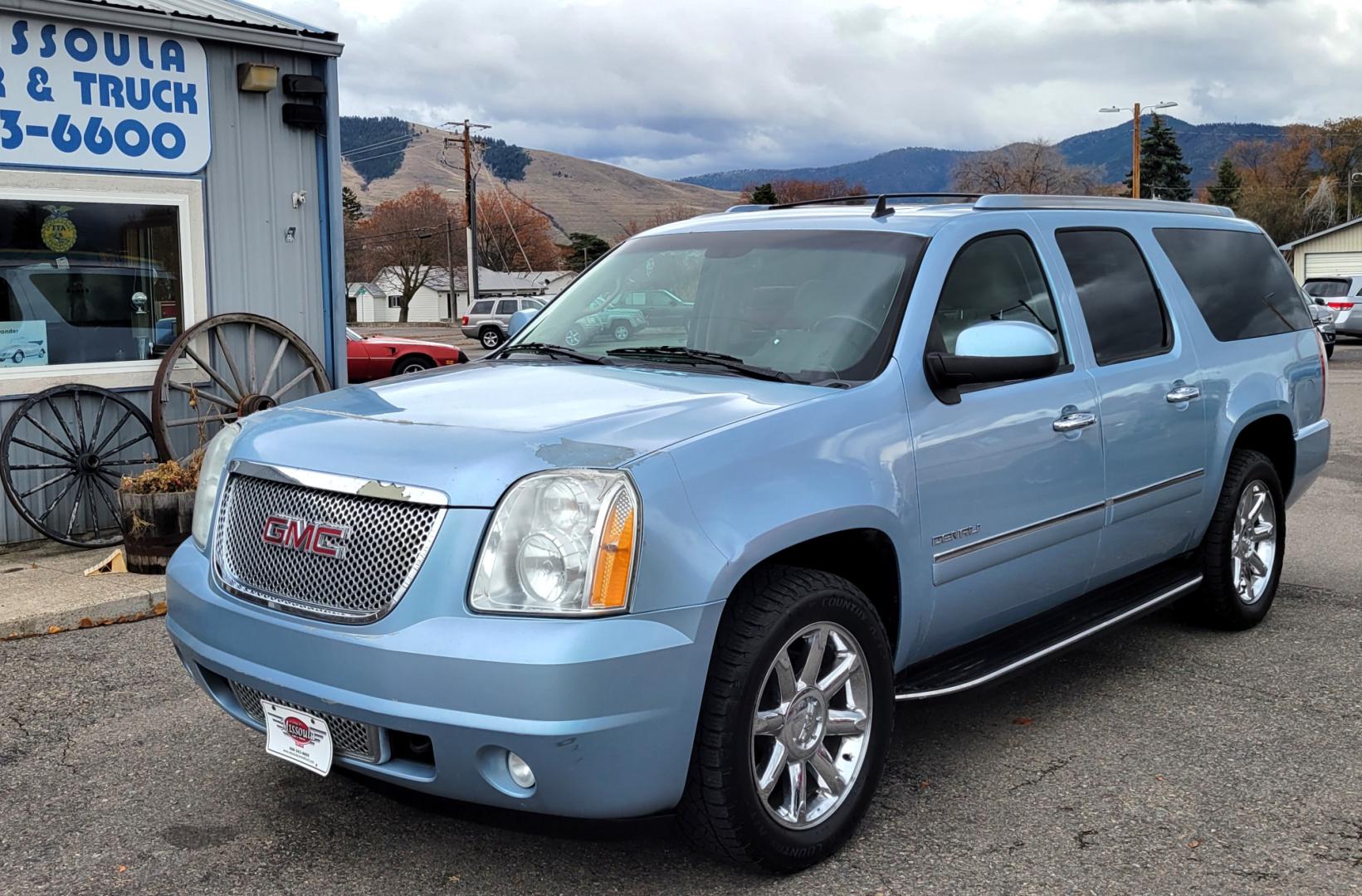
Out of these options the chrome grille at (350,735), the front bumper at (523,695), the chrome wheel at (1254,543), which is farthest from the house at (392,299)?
the front bumper at (523,695)

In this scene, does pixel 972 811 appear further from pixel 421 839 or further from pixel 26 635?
pixel 26 635

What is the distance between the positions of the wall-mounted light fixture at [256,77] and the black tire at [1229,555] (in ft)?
21.9

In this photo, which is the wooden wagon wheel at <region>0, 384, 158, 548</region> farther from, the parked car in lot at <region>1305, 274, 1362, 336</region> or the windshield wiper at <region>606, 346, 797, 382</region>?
the parked car in lot at <region>1305, 274, 1362, 336</region>

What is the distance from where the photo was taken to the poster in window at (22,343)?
26.2 ft

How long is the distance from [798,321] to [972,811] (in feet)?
5.31

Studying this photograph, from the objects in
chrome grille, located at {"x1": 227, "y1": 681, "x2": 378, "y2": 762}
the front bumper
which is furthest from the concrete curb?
the front bumper

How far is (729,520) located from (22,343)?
6.59 metres

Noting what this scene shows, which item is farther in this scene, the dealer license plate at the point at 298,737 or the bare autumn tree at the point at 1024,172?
the bare autumn tree at the point at 1024,172

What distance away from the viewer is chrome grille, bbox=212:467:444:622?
3.06 metres

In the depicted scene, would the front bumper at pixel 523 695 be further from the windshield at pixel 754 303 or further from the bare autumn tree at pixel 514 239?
the bare autumn tree at pixel 514 239

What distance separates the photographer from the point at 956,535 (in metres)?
3.87

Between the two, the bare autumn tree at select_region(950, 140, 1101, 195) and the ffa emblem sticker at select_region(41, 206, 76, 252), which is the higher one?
the bare autumn tree at select_region(950, 140, 1101, 195)

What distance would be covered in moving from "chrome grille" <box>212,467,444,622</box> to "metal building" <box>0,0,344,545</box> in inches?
208

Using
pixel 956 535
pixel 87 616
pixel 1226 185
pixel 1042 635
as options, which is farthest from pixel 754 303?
pixel 1226 185
